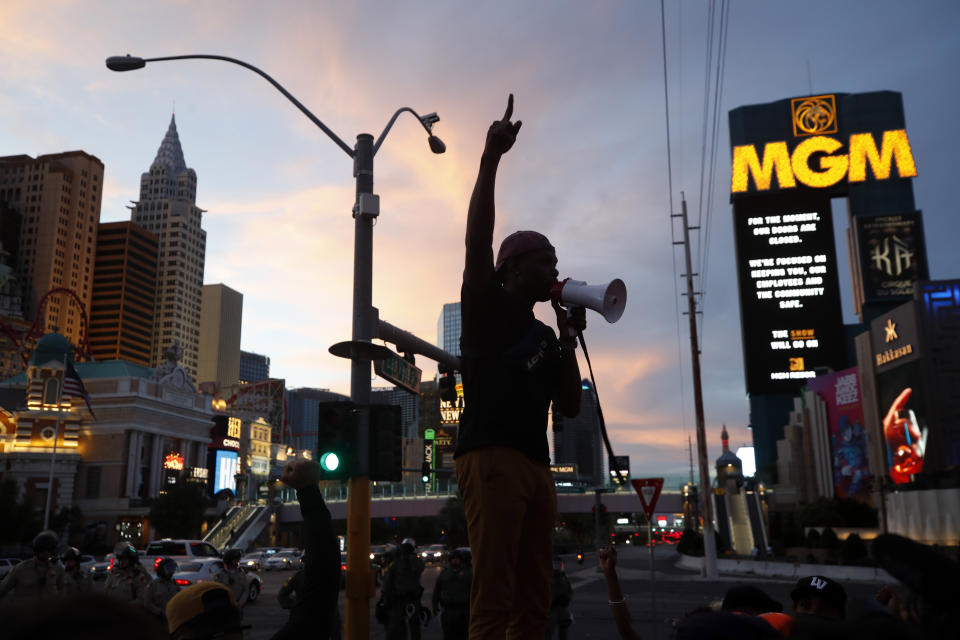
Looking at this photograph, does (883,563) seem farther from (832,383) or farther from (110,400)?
(110,400)

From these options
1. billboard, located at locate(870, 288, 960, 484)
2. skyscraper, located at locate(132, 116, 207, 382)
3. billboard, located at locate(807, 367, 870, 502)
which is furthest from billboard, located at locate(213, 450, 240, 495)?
skyscraper, located at locate(132, 116, 207, 382)

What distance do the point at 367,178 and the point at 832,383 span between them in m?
48.7

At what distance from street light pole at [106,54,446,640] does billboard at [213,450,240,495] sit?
7029 cm

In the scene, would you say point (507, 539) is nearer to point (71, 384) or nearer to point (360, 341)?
point (360, 341)

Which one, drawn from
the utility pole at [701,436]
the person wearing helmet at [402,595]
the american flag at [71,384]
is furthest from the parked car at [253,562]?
the person wearing helmet at [402,595]

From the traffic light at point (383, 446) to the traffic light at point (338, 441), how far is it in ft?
0.71

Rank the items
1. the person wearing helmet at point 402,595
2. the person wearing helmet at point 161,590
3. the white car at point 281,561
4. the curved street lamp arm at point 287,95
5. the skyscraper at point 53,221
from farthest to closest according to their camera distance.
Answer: the skyscraper at point 53,221 < the white car at point 281,561 < the person wearing helmet at point 402,595 < the curved street lamp arm at point 287,95 < the person wearing helmet at point 161,590

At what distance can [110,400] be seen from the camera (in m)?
63.7

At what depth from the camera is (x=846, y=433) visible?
49.5m

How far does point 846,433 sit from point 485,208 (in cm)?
5307

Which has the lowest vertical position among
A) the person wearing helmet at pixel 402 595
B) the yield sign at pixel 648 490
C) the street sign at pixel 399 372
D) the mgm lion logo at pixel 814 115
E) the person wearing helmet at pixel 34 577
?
the person wearing helmet at pixel 402 595

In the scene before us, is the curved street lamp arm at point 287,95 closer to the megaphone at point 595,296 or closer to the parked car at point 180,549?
the megaphone at point 595,296

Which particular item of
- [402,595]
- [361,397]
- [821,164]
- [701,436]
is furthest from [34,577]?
[821,164]

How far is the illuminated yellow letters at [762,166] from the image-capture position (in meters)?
71.8
